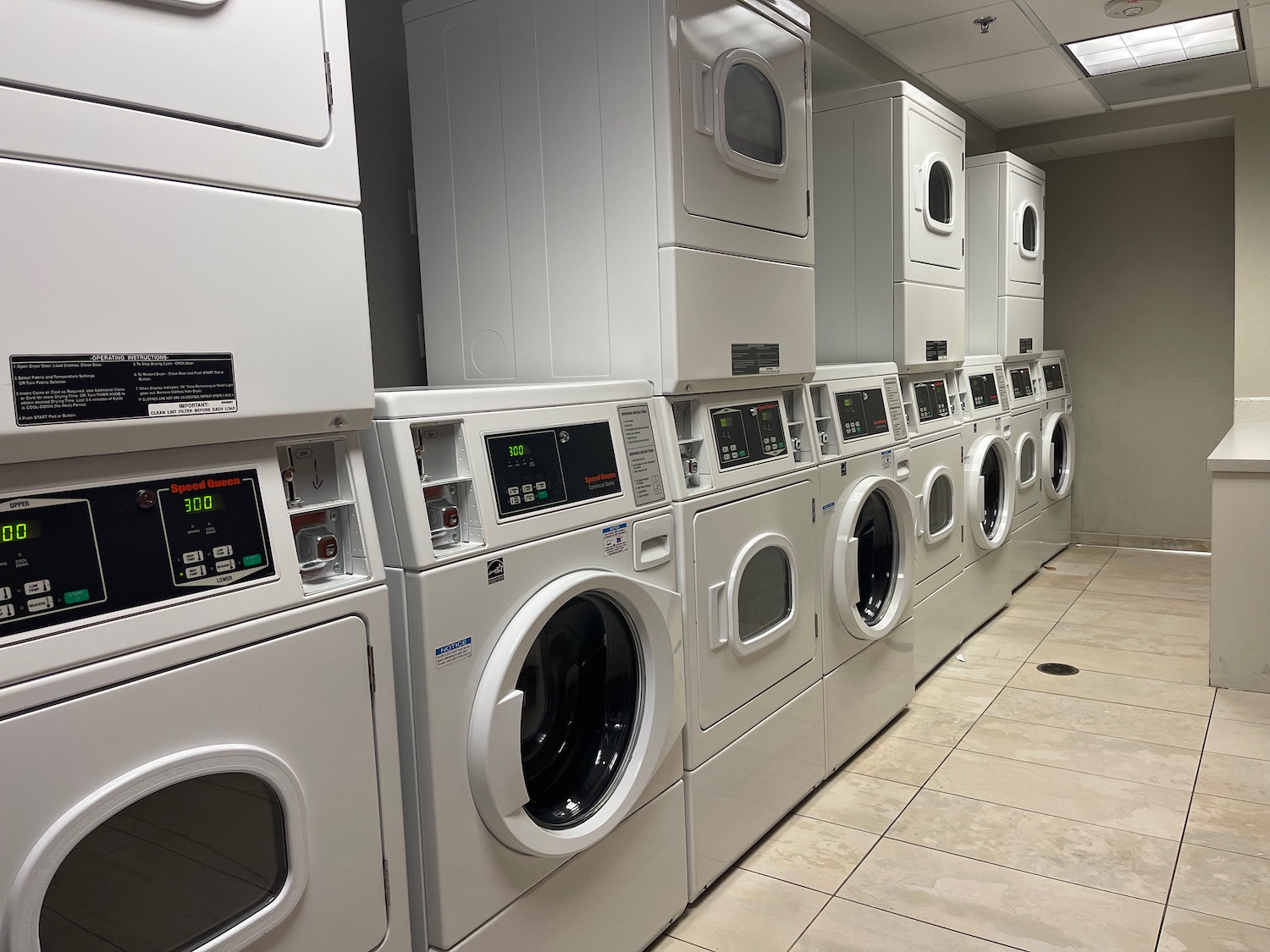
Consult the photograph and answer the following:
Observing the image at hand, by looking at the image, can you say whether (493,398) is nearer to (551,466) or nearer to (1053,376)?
(551,466)

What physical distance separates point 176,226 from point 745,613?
5.31ft

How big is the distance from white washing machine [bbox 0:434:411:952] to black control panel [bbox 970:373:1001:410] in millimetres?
3422

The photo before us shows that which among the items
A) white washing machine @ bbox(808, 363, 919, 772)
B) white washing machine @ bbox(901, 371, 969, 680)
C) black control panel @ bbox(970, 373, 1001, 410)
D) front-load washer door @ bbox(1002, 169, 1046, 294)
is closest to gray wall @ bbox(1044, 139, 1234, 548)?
front-load washer door @ bbox(1002, 169, 1046, 294)

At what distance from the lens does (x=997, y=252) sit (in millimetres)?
4676

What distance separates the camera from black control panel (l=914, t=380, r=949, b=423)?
3590 millimetres

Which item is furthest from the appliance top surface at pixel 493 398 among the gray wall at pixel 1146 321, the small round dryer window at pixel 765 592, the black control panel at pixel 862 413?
the gray wall at pixel 1146 321

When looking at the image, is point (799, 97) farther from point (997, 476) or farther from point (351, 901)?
point (997, 476)

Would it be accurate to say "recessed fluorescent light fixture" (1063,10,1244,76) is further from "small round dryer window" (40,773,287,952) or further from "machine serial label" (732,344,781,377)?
"small round dryer window" (40,773,287,952)

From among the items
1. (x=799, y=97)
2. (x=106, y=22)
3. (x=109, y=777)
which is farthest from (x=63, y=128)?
(x=799, y=97)

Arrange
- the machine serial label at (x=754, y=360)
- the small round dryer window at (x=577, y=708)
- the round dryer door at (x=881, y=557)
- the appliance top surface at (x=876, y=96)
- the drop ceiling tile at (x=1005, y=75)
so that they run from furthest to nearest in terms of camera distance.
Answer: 1. the drop ceiling tile at (x=1005, y=75)
2. the appliance top surface at (x=876, y=96)
3. the round dryer door at (x=881, y=557)
4. the machine serial label at (x=754, y=360)
5. the small round dryer window at (x=577, y=708)

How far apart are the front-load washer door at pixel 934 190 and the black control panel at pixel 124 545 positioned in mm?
2782

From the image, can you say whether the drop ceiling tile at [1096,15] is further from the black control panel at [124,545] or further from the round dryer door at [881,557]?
the black control panel at [124,545]

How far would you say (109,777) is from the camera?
3.45 feet

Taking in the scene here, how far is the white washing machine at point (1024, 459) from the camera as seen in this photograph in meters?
4.67
